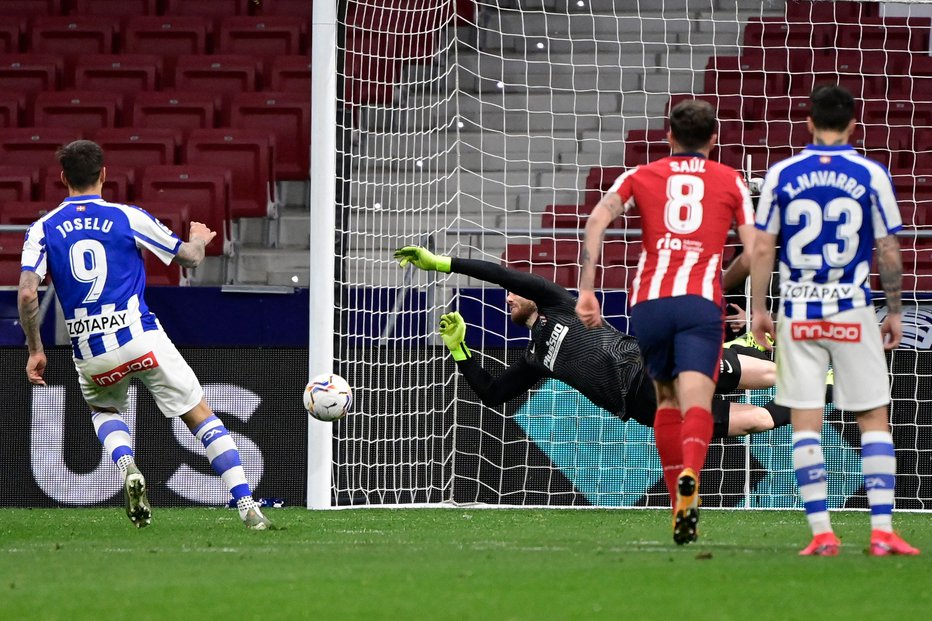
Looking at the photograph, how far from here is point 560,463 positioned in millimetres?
9203

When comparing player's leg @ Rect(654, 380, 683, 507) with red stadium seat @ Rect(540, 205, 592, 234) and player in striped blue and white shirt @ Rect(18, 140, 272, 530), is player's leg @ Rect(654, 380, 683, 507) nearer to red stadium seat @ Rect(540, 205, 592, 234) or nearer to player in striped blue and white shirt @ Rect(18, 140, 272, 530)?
player in striped blue and white shirt @ Rect(18, 140, 272, 530)

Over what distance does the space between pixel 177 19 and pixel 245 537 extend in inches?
367

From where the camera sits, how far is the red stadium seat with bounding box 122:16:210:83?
14.2m

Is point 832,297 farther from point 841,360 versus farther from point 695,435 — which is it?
point 695,435

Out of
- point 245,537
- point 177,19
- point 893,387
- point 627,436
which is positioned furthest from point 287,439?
point 177,19

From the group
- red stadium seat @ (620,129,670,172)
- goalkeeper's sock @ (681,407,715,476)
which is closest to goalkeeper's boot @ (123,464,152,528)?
goalkeeper's sock @ (681,407,715,476)

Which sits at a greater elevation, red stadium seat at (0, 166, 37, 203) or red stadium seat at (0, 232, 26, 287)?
red stadium seat at (0, 166, 37, 203)

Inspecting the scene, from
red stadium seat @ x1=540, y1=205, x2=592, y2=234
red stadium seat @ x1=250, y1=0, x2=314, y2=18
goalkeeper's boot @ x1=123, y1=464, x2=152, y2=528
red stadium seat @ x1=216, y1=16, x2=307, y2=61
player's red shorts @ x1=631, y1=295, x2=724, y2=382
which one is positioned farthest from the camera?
red stadium seat @ x1=250, y1=0, x2=314, y2=18

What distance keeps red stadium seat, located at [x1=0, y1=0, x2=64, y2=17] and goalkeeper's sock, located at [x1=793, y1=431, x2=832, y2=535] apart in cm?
1206

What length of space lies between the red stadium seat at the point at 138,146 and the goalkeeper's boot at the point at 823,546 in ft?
28.1

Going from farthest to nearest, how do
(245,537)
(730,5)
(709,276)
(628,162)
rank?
1. (730,5)
2. (628,162)
3. (245,537)
4. (709,276)

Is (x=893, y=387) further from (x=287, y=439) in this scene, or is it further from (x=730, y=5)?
(x=730, y=5)

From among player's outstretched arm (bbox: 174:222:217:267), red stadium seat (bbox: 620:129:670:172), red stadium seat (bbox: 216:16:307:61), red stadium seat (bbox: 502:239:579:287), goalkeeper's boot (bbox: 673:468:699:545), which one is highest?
red stadium seat (bbox: 216:16:307:61)

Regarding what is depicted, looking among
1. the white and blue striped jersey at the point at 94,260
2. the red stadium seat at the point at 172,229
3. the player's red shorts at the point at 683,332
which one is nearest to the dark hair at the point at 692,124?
the player's red shorts at the point at 683,332
